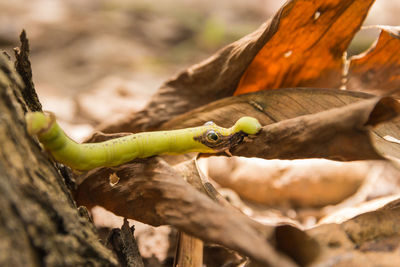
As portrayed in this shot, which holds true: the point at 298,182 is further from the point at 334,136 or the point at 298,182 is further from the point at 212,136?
the point at 334,136

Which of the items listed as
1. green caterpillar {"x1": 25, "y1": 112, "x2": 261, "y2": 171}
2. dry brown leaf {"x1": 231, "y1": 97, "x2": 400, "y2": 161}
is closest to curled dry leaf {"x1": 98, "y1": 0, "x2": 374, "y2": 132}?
green caterpillar {"x1": 25, "y1": 112, "x2": 261, "y2": 171}

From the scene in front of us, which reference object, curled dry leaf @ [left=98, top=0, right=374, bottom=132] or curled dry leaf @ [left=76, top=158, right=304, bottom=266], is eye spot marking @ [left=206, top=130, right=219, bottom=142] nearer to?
curled dry leaf @ [left=76, top=158, right=304, bottom=266]

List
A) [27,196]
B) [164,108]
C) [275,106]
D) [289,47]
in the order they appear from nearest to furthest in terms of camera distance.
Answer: [27,196], [275,106], [289,47], [164,108]

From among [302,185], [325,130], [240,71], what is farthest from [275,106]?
[302,185]

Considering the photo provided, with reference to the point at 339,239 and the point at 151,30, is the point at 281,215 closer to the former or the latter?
the point at 339,239

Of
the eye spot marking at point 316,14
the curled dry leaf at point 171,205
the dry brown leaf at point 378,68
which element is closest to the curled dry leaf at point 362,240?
the curled dry leaf at point 171,205

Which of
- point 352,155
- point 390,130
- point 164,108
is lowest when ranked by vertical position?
point 352,155
